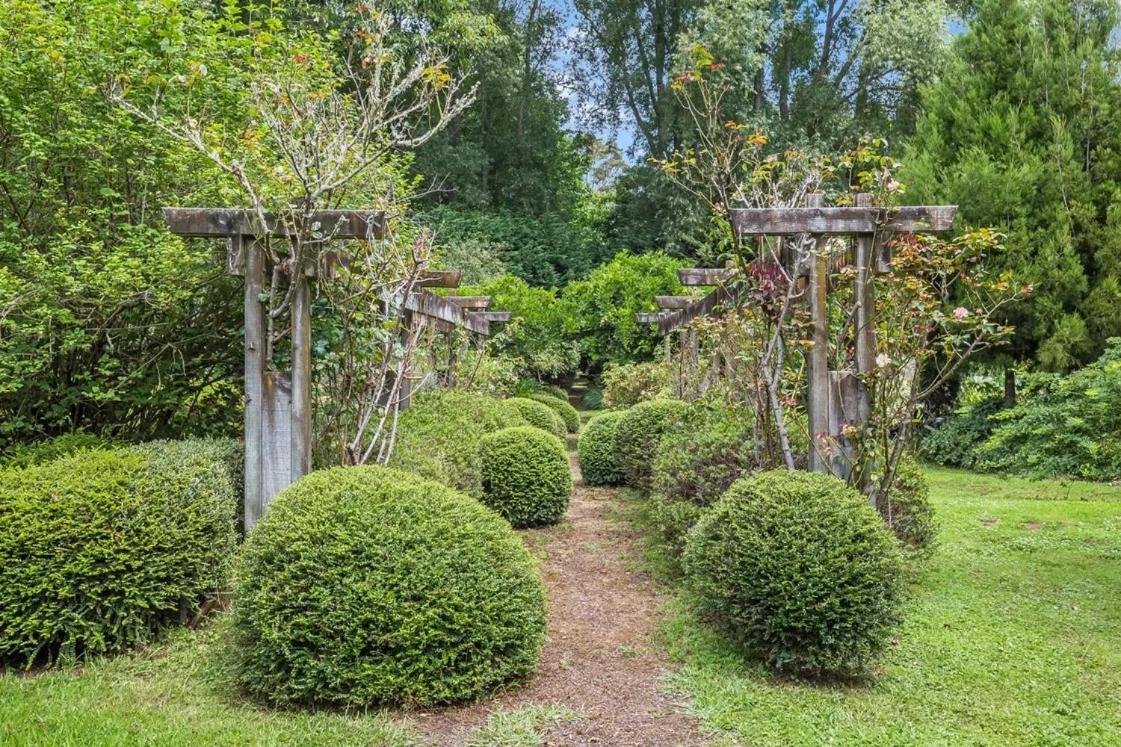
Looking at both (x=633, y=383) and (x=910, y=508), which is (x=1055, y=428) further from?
(x=633, y=383)

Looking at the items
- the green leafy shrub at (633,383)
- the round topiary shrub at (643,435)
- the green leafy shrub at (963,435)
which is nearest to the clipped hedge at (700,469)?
the round topiary shrub at (643,435)

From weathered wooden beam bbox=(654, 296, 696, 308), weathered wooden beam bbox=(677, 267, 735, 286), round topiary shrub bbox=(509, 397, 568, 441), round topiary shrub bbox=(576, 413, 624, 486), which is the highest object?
weathered wooden beam bbox=(654, 296, 696, 308)

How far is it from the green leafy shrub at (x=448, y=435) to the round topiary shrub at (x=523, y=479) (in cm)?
24

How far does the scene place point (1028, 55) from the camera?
9977 mm

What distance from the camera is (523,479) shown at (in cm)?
661

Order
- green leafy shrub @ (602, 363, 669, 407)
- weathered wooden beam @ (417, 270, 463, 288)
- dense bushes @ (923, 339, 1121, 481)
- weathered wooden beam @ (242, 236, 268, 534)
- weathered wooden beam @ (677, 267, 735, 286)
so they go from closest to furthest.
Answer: weathered wooden beam @ (242, 236, 268, 534)
weathered wooden beam @ (677, 267, 735, 286)
weathered wooden beam @ (417, 270, 463, 288)
dense bushes @ (923, 339, 1121, 481)
green leafy shrub @ (602, 363, 669, 407)

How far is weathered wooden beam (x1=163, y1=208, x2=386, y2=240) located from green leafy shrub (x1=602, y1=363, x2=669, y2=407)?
8082 mm

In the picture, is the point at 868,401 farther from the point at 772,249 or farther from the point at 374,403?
the point at 374,403

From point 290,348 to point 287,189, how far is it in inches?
40.4

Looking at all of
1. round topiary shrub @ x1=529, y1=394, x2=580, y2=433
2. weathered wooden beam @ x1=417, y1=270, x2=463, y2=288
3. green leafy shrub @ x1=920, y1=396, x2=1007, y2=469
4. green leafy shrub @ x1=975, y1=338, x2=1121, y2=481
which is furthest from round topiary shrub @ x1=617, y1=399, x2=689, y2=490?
round topiary shrub @ x1=529, y1=394, x2=580, y2=433

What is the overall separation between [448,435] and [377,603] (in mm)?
3604

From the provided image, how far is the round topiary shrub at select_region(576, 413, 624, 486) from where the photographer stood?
8883 mm

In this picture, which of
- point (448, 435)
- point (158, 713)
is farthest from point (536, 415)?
point (158, 713)

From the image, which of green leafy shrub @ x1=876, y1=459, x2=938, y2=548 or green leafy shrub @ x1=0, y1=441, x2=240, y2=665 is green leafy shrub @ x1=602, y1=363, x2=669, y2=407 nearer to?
green leafy shrub @ x1=876, y1=459, x2=938, y2=548
